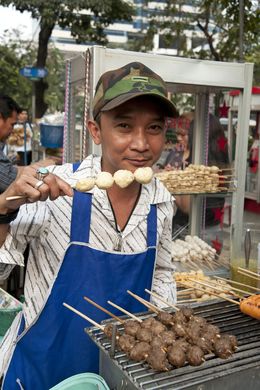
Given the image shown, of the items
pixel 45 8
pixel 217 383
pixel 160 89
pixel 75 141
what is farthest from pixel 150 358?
pixel 45 8

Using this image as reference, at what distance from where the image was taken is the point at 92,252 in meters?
1.75

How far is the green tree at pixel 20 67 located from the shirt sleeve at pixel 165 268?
2230 centimetres

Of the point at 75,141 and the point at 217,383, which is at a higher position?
the point at 75,141

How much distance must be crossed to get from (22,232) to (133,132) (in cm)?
61

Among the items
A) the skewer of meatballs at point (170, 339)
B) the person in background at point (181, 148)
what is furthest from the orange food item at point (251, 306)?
the person in background at point (181, 148)

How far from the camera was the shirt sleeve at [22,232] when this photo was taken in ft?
5.60

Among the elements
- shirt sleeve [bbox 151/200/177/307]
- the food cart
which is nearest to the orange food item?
the food cart

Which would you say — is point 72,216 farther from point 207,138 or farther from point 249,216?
point 249,216

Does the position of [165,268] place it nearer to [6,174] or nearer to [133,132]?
[133,132]

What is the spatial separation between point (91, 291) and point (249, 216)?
10555mm

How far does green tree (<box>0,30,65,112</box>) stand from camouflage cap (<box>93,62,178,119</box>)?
73.4 feet

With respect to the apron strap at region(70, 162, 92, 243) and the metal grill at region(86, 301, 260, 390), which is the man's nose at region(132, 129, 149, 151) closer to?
A: the apron strap at region(70, 162, 92, 243)

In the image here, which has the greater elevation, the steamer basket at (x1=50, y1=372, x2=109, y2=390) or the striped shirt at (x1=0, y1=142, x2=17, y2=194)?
the striped shirt at (x1=0, y1=142, x2=17, y2=194)

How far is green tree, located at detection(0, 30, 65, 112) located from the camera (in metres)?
24.5
